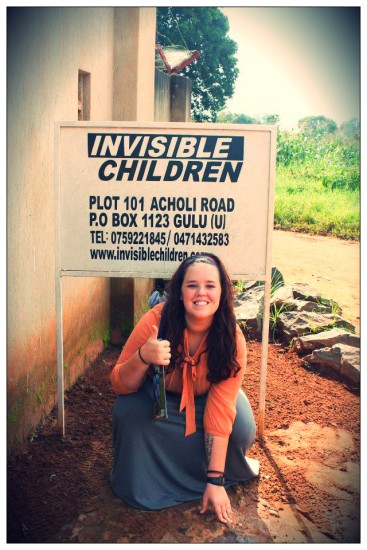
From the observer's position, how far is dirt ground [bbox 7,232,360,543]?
2.52 metres

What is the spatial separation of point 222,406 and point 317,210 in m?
10.1

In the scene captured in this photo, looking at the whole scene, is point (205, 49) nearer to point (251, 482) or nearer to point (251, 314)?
point (251, 314)

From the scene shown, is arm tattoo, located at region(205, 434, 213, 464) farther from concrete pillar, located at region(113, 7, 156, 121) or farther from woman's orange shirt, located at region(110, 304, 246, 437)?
concrete pillar, located at region(113, 7, 156, 121)

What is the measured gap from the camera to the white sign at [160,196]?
309cm

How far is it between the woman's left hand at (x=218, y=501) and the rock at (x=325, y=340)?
2330mm

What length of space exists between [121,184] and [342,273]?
5428 mm

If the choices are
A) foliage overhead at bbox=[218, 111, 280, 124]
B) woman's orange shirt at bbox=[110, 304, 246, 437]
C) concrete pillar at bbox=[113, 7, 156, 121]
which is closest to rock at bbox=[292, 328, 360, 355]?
woman's orange shirt at bbox=[110, 304, 246, 437]

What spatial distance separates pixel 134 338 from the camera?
2.72m

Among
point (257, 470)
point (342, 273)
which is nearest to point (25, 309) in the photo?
point (257, 470)

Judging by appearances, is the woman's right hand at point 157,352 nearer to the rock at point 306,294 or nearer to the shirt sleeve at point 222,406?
the shirt sleeve at point 222,406

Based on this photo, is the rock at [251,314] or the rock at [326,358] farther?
the rock at [251,314]

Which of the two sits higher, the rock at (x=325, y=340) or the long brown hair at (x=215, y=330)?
the long brown hair at (x=215, y=330)

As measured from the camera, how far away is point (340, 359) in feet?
14.1

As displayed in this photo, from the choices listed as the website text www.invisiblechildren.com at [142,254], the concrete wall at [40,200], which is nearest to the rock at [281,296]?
the concrete wall at [40,200]
